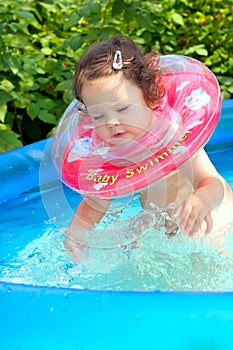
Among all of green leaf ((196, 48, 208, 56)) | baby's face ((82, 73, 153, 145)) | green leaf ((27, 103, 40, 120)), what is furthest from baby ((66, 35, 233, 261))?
green leaf ((196, 48, 208, 56))

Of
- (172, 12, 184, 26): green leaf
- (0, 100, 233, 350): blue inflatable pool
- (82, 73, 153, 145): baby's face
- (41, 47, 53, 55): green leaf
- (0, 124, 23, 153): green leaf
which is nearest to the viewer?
(0, 100, 233, 350): blue inflatable pool

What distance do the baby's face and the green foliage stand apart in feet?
5.20

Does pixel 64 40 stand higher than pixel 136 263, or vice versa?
pixel 136 263

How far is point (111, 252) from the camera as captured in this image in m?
2.69

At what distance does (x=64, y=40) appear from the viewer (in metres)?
4.66

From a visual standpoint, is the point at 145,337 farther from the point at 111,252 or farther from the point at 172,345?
the point at 111,252

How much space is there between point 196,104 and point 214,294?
1.06 meters

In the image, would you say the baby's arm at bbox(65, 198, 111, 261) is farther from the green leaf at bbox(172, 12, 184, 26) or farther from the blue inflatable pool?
the green leaf at bbox(172, 12, 184, 26)

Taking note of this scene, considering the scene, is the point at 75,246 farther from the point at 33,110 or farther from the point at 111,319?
the point at 33,110

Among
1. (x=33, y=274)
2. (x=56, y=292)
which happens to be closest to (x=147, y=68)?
(x=33, y=274)

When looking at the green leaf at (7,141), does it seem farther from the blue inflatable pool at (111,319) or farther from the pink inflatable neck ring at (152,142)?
the blue inflatable pool at (111,319)

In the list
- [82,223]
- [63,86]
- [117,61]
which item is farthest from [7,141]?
[117,61]

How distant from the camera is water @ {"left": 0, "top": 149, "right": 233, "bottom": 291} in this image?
98.0 inches

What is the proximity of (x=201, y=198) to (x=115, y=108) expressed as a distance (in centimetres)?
39
